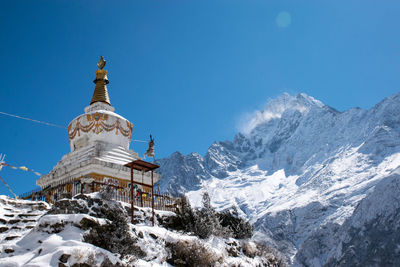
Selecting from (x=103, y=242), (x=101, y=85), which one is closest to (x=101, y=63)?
(x=101, y=85)

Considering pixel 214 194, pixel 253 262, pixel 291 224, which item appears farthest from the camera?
pixel 214 194

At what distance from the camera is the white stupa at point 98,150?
20.2m

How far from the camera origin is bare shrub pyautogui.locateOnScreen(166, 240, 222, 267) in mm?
12461

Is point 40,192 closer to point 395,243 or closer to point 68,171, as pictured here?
point 68,171

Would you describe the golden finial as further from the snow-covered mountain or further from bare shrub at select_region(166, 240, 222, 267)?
the snow-covered mountain

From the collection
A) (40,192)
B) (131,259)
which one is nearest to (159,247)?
(131,259)

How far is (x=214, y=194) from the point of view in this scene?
189750 millimetres

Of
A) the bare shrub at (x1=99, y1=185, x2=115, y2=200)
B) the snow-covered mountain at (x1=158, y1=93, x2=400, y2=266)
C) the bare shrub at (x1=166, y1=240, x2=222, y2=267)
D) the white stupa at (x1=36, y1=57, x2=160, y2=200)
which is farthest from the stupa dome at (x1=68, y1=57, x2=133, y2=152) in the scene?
the snow-covered mountain at (x1=158, y1=93, x2=400, y2=266)

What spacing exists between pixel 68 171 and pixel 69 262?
1194 cm

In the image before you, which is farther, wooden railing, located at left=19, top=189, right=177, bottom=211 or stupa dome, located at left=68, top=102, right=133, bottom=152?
stupa dome, located at left=68, top=102, right=133, bottom=152

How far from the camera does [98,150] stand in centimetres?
2238

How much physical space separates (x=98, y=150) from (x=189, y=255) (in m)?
11.1

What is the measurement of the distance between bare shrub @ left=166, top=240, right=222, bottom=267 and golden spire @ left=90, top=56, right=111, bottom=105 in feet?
50.5

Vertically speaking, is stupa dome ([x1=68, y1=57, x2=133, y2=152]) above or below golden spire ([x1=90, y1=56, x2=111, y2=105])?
below
